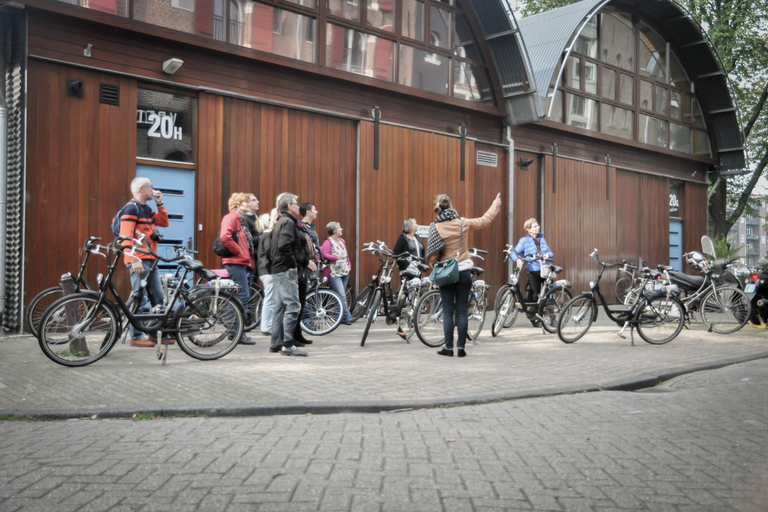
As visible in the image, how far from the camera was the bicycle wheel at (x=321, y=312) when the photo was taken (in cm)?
1015

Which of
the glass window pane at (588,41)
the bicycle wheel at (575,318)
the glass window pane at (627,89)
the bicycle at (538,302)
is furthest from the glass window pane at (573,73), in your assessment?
the bicycle wheel at (575,318)

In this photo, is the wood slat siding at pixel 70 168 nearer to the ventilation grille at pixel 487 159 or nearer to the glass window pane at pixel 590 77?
the ventilation grille at pixel 487 159

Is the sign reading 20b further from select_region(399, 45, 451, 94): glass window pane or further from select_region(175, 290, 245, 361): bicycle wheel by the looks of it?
select_region(399, 45, 451, 94): glass window pane

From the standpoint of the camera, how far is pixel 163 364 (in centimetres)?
709

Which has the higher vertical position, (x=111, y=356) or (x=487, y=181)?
(x=487, y=181)

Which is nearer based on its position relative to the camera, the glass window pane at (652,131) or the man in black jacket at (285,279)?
the man in black jacket at (285,279)

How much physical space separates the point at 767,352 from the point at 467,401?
5500mm

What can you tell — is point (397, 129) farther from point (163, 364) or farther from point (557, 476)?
point (557, 476)

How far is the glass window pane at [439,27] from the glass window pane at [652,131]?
7.72 meters

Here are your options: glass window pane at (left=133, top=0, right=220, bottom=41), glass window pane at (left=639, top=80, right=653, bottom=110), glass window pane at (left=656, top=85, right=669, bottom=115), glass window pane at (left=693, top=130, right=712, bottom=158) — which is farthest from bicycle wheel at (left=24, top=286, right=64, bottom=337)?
glass window pane at (left=693, top=130, right=712, bottom=158)

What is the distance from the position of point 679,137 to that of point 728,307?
11526mm

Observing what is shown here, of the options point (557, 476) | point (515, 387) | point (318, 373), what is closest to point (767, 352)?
point (515, 387)

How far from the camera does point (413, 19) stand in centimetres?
1416

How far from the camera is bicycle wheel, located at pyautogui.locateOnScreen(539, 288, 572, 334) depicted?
35.1 feet
